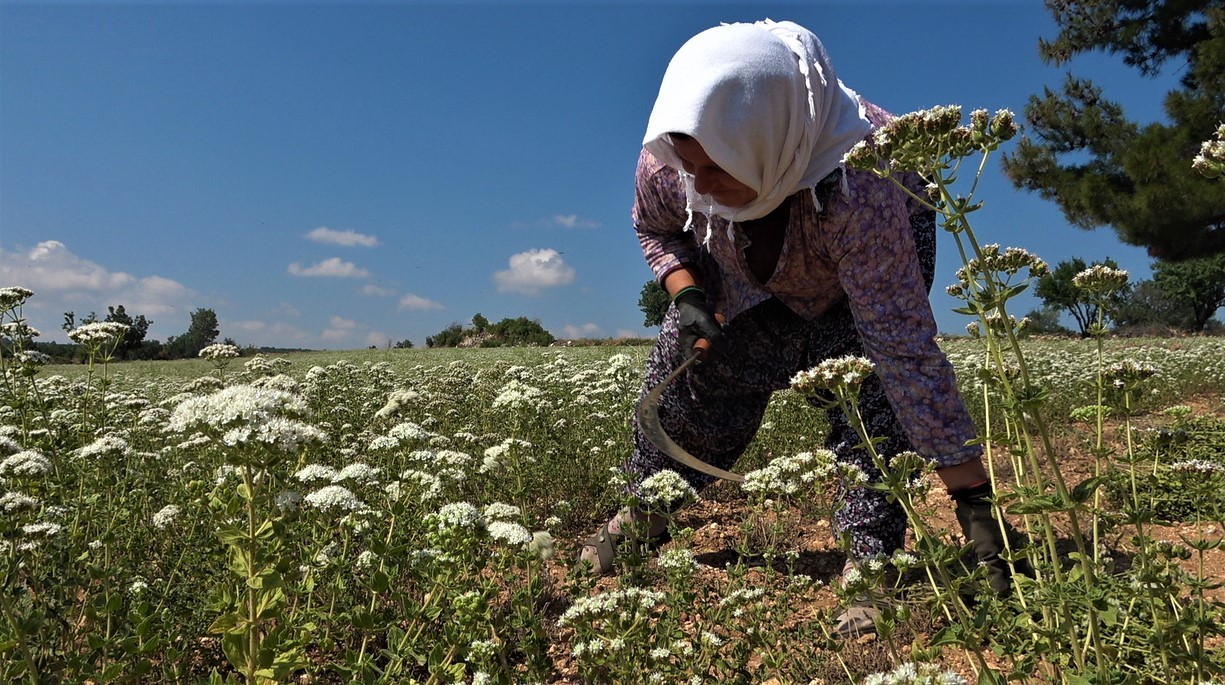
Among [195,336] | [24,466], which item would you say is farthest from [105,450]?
[195,336]

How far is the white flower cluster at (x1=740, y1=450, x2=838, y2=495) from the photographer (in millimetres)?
2219

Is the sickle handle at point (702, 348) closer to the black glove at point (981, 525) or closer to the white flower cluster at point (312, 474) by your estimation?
the black glove at point (981, 525)

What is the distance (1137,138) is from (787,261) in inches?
567

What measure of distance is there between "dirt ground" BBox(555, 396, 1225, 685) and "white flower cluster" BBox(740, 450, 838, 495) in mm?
441

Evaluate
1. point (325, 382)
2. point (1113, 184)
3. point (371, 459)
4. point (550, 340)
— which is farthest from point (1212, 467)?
point (550, 340)

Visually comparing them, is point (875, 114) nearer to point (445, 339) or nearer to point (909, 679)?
point (909, 679)

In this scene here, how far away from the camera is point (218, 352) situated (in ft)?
17.4

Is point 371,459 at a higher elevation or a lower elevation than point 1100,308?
lower

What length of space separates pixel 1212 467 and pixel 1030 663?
79 cm

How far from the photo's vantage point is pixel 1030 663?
5.03 ft

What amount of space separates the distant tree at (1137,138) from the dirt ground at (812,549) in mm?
10434

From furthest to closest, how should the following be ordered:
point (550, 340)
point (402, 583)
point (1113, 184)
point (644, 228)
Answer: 1. point (550, 340)
2. point (1113, 184)
3. point (644, 228)
4. point (402, 583)

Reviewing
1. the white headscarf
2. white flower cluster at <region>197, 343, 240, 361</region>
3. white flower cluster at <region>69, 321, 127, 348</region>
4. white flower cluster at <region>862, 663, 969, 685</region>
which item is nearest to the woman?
the white headscarf

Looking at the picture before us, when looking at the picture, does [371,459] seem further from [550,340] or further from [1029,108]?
[550,340]
